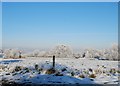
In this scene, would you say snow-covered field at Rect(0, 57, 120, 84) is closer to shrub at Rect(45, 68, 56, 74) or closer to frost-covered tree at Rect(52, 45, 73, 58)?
shrub at Rect(45, 68, 56, 74)

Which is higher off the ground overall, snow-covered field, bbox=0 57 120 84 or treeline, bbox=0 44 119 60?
treeline, bbox=0 44 119 60

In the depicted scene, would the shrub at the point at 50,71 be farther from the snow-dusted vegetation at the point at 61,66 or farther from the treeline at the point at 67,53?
the treeline at the point at 67,53

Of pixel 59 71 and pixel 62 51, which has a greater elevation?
pixel 62 51

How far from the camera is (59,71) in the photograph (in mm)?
5125

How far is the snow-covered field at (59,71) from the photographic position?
470 cm

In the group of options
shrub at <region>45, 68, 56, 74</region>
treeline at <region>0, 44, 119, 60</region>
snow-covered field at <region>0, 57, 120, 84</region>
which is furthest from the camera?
treeline at <region>0, 44, 119, 60</region>

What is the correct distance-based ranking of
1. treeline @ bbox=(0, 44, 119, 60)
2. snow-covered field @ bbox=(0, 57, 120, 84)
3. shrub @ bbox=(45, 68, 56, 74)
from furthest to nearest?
1. treeline @ bbox=(0, 44, 119, 60)
2. shrub @ bbox=(45, 68, 56, 74)
3. snow-covered field @ bbox=(0, 57, 120, 84)

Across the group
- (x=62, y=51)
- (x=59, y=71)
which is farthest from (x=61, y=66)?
(x=62, y=51)

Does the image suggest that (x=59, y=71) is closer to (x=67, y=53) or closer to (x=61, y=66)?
(x=61, y=66)

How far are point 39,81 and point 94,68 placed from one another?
120cm

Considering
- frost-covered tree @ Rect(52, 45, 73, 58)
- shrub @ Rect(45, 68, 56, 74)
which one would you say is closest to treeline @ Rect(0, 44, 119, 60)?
frost-covered tree @ Rect(52, 45, 73, 58)

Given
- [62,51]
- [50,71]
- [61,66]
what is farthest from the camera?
[62,51]

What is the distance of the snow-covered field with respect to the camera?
15.4ft

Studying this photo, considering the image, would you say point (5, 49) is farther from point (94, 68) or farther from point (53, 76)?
point (94, 68)
